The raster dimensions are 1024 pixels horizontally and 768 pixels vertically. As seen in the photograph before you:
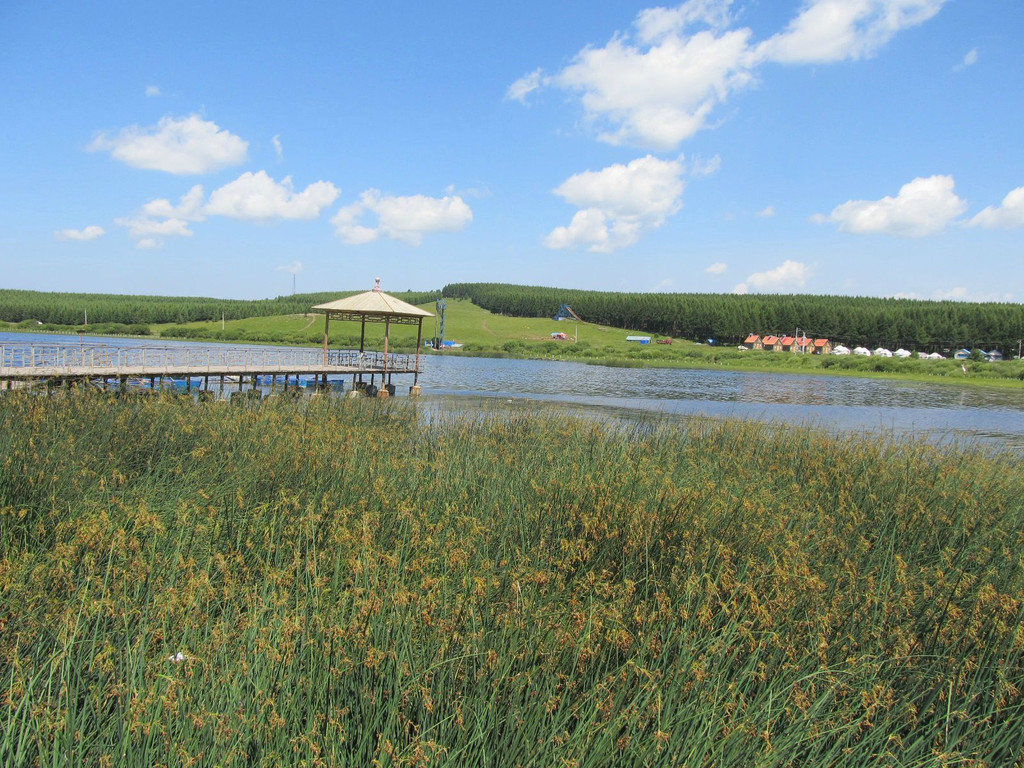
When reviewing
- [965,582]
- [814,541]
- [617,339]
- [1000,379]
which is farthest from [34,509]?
[617,339]

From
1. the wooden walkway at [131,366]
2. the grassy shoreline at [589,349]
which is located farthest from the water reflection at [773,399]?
the grassy shoreline at [589,349]

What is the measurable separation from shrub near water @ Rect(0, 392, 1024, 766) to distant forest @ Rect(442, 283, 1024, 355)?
377 feet

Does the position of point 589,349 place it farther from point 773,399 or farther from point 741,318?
point 773,399

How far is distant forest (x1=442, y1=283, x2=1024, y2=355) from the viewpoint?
10488cm

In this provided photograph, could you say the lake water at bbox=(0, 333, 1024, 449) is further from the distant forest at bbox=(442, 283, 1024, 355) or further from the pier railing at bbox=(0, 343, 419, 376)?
the distant forest at bbox=(442, 283, 1024, 355)

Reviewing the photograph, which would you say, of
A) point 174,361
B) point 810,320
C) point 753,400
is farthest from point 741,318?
point 174,361

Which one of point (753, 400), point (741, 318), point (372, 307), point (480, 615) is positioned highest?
point (741, 318)

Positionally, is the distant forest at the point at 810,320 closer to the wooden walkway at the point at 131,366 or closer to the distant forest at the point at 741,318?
the distant forest at the point at 741,318

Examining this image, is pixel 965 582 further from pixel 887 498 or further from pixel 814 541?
pixel 887 498

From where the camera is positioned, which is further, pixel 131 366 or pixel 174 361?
pixel 174 361

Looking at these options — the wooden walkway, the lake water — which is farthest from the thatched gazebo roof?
the lake water

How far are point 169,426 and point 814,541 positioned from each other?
7406 mm

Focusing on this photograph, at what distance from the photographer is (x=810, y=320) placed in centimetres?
11644

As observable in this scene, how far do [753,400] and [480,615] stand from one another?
125 ft
